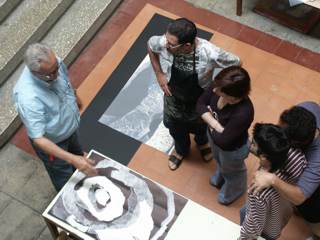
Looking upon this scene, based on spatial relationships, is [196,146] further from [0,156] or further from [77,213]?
[0,156]

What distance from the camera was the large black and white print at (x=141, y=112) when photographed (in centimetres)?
448

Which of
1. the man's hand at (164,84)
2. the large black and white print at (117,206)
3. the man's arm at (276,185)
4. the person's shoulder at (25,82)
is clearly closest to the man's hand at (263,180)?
the man's arm at (276,185)

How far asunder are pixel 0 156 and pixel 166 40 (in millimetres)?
2039

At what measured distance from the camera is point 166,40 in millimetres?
3307

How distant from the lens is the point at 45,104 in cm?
325

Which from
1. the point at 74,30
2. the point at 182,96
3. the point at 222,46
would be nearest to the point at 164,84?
the point at 182,96

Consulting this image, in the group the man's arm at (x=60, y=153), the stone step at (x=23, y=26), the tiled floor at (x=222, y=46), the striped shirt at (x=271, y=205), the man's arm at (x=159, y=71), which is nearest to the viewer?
the striped shirt at (x=271, y=205)

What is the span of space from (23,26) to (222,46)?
1897mm

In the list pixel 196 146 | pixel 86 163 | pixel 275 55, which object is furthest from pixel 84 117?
pixel 275 55

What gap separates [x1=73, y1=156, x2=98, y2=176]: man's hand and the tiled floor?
3.07 ft

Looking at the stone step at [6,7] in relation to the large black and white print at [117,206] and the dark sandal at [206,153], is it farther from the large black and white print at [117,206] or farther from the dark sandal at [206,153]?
the dark sandal at [206,153]

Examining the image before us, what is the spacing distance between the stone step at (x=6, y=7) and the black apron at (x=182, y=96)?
6.80ft

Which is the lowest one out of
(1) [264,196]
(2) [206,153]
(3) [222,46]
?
(1) [264,196]

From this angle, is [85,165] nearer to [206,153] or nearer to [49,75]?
[49,75]
